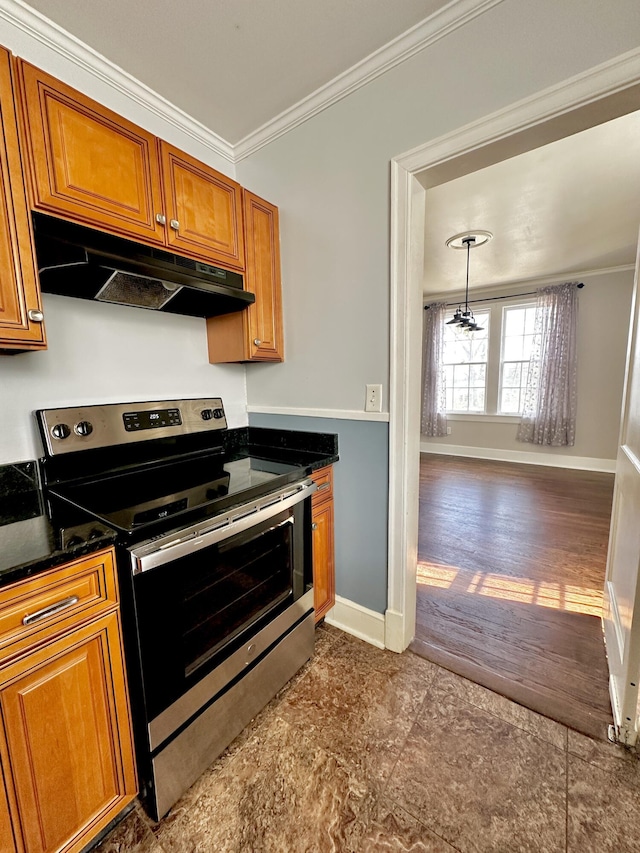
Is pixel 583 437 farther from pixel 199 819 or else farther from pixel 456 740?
pixel 199 819

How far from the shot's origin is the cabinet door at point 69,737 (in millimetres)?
824

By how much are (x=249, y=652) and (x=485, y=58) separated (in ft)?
7.50

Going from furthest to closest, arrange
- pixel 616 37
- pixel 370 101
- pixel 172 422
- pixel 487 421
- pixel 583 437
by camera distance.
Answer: pixel 487 421 → pixel 583 437 → pixel 172 422 → pixel 370 101 → pixel 616 37

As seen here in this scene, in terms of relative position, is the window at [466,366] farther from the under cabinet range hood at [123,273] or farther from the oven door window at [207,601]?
the oven door window at [207,601]

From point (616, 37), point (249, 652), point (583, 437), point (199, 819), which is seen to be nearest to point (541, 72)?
→ point (616, 37)

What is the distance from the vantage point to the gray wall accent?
170 centimetres

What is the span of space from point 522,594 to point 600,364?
13.3ft

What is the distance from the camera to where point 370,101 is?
1.53 m

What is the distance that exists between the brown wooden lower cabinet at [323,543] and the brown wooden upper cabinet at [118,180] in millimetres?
1115

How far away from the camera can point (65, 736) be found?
0.90m

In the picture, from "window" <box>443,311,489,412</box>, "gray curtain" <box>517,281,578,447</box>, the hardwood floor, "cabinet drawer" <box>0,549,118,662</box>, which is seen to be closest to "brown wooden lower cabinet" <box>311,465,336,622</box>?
the hardwood floor

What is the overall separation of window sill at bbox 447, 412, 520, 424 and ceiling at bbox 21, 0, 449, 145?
16.9 ft

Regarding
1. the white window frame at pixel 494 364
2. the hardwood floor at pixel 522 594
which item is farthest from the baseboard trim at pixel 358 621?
the white window frame at pixel 494 364

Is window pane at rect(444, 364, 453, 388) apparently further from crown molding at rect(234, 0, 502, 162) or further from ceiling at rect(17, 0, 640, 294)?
crown molding at rect(234, 0, 502, 162)
